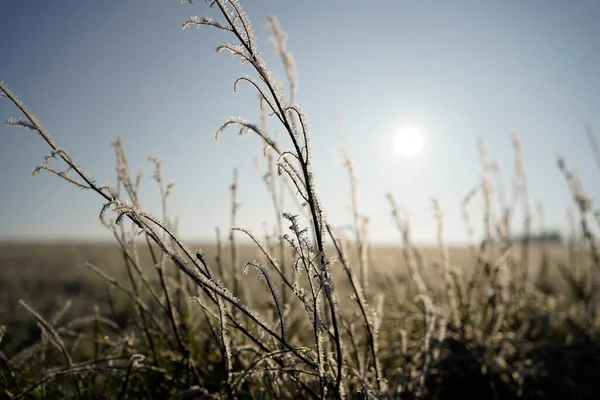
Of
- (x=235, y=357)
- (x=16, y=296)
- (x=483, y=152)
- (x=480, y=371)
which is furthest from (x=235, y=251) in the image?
(x=16, y=296)

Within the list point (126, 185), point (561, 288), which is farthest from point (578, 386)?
point (561, 288)

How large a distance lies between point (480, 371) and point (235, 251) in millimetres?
980

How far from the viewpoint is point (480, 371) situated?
5.32 feet

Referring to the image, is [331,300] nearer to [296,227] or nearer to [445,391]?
[296,227]

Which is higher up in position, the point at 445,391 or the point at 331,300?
the point at 331,300

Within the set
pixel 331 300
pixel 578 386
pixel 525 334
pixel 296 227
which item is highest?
pixel 296 227

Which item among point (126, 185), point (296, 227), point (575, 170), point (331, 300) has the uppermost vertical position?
point (575, 170)

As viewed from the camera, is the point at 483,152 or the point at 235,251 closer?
the point at 235,251

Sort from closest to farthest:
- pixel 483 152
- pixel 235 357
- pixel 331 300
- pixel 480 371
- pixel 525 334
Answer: pixel 331 300, pixel 235 357, pixel 480 371, pixel 525 334, pixel 483 152

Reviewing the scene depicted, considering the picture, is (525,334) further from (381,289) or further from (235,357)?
(235,357)

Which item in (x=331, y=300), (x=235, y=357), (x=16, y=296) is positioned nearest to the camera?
(x=331, y=300)

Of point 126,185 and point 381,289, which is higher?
point 126,185

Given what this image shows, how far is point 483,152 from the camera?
2070 mm

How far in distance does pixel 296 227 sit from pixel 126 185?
665mm
